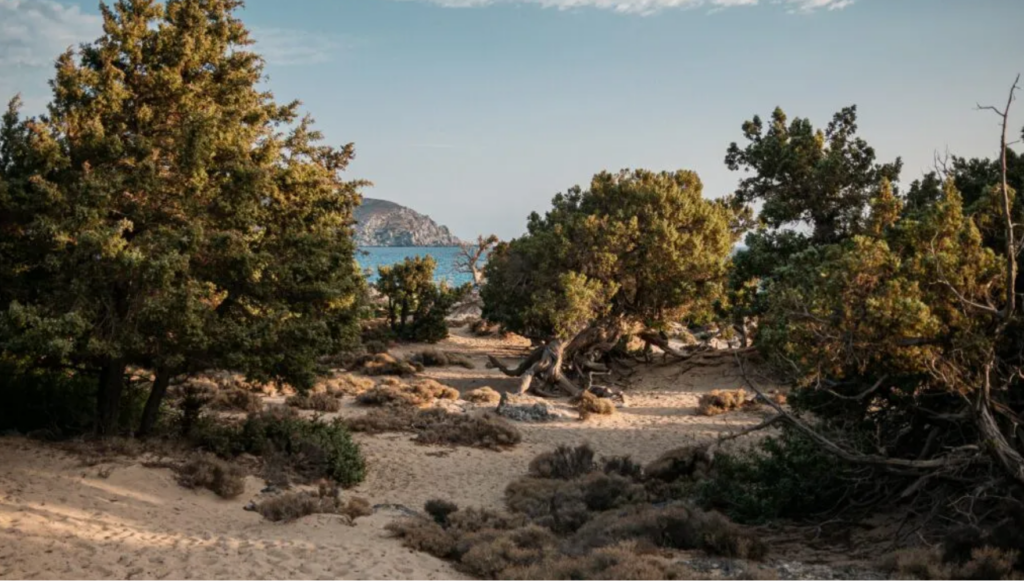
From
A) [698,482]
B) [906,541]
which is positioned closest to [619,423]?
[698,482]

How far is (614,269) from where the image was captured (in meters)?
30.0

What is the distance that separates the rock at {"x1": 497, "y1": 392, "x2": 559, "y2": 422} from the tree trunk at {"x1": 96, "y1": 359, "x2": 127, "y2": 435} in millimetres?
12406

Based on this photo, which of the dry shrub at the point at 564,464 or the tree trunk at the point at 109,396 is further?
the dry shrub at the point at 564,464

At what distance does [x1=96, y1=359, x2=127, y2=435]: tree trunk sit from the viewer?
14805mm

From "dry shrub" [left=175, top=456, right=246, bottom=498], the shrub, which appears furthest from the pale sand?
the shrub

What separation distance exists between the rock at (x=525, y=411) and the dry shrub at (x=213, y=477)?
38.0ft

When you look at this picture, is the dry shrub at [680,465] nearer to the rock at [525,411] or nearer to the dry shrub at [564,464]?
the dry shrub at [564,464]

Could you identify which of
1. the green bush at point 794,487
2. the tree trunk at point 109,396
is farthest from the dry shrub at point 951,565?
the tree trunk at point 109,396

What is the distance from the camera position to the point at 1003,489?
10094mm

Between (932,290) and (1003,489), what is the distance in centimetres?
323

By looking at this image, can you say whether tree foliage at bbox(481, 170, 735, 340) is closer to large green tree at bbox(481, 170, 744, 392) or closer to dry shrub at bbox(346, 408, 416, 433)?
large green tree at bbox(481, 170, 744, 392)

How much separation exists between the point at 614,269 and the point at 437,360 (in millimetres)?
Result: 10140

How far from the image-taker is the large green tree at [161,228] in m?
12.8

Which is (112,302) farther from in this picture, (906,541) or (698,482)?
(906,541)
